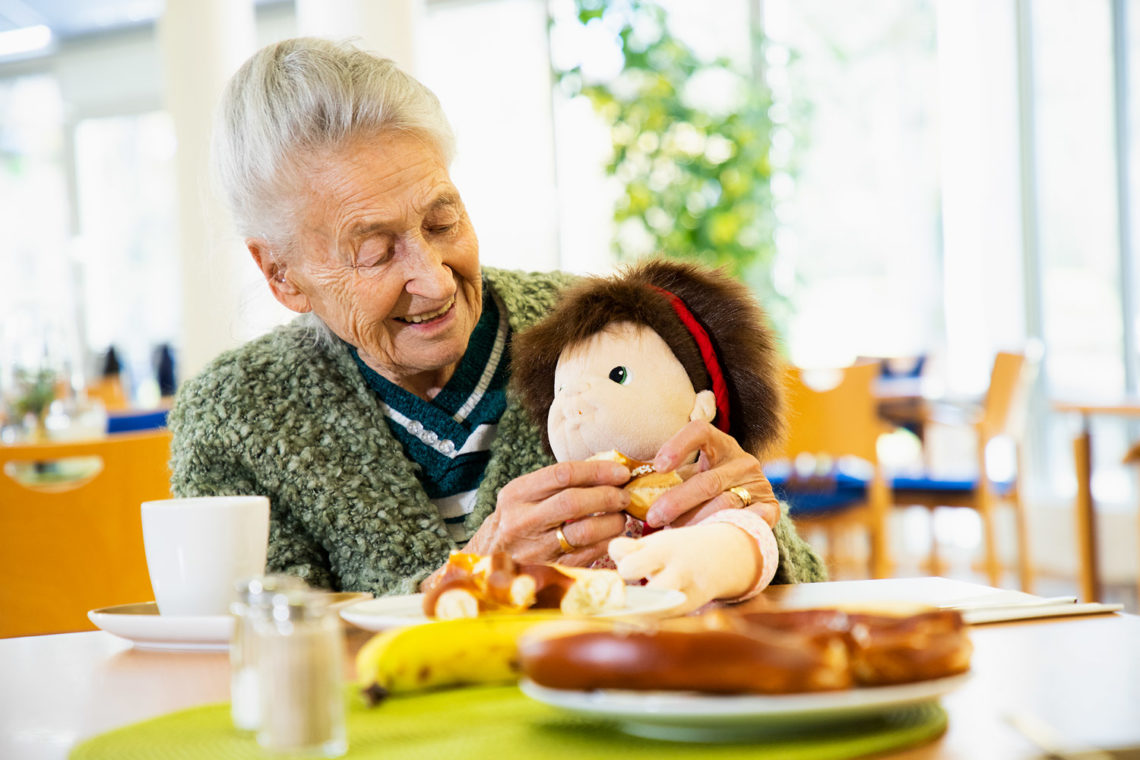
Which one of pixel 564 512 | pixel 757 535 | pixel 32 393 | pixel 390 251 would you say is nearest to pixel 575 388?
pixel 564 512

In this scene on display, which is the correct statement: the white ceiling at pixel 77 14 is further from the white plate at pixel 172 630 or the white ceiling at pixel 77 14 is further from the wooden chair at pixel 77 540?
the white plate at pixel 172 630

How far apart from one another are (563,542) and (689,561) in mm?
180

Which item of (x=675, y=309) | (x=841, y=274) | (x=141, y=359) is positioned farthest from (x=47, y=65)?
(x=675, y=309)

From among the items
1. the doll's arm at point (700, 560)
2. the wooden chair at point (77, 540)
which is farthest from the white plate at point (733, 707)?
the wooden chair at point (77, 540)

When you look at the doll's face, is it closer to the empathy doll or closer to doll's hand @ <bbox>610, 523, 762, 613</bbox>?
the empathy doll

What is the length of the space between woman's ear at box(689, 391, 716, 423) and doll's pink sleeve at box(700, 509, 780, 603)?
0.49 feet

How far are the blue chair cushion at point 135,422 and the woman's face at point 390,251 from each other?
1654 millimetres

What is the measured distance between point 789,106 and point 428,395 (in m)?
4.31

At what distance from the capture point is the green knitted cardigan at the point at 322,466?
132 centimetres

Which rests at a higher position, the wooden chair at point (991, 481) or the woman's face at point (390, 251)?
the woman's face at point (390, 251)

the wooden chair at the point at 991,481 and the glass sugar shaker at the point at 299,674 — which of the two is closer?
the glass sugar shaker at the point at 299,674

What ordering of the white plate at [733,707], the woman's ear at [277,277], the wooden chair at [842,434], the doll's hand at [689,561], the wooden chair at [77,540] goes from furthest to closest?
the wooden chair at [842,434]
the wooden chair at [77,540]
the woman's ear at [277,277]
the doll's hand at [689,561]
the white plate at [733,707]

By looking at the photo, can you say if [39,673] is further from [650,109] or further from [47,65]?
[47,65]

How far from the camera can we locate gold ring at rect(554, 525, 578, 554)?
103 centimetres
